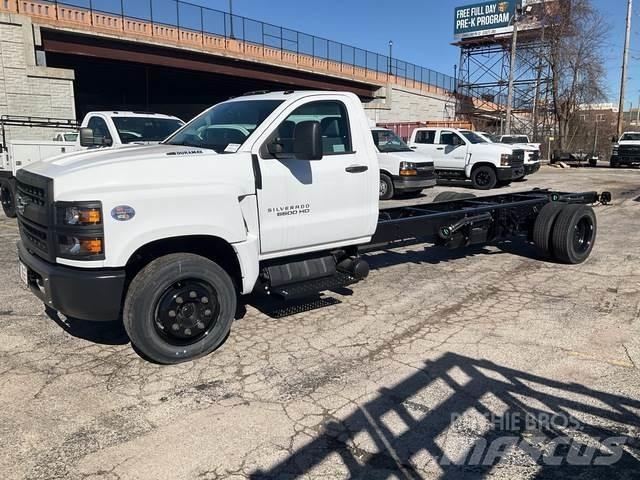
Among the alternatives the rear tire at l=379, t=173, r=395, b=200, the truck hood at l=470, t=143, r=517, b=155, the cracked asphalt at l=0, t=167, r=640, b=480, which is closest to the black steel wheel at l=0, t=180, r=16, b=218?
the cracked asphalt at l=0, t=167, r=640, b=480

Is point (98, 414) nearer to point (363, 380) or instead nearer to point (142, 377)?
point (142, 377)

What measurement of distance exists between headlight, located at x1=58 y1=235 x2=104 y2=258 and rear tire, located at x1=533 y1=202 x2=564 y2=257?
613 centimetres

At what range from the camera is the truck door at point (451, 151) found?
18.3 metres

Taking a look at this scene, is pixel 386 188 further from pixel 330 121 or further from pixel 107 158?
pixel 107 158

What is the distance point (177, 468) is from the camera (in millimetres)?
2994

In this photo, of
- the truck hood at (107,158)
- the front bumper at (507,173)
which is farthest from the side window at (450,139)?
the truck hood at (107,158)

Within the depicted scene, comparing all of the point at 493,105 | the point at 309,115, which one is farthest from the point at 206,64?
the point at 493,105

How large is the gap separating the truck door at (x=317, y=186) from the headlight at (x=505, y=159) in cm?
1311

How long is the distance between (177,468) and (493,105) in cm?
6101

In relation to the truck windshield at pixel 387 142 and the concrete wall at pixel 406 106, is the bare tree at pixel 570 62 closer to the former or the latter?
the concrete wall at pixel 406 106

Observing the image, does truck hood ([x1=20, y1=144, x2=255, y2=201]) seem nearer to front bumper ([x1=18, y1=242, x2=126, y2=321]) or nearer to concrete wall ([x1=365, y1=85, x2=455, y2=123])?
front bumper ([x1=18, y1=242, x2=126, y2=321])

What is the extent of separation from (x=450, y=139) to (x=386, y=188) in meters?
5.03

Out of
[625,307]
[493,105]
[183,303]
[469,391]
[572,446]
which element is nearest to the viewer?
[572,446]

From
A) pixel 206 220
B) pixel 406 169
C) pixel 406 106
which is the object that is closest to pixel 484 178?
pixel 406 169
